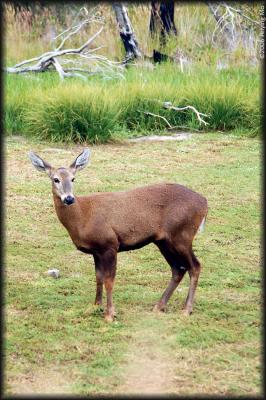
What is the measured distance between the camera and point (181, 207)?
6129mm

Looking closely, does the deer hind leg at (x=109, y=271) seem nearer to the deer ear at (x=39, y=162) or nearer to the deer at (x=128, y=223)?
the deer at (x=128, y=223)

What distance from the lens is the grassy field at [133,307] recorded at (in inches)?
202

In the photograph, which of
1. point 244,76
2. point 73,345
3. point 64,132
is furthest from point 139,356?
point 244,76

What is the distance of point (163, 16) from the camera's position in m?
16.6

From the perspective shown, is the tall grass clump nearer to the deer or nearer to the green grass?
the green grass

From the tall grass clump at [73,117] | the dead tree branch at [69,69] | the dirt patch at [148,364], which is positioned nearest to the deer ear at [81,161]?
the dirt patch at [148,364]

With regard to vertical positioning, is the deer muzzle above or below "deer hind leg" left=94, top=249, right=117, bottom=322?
above

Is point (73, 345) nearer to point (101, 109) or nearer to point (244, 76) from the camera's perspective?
point (101, 109)

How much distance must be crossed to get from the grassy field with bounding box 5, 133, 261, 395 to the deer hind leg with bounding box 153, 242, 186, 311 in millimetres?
90

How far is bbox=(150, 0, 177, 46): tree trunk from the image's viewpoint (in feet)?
53.7

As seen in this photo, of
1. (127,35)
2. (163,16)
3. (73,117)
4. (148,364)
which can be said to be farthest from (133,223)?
(163,16)

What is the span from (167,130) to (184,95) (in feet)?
1.97

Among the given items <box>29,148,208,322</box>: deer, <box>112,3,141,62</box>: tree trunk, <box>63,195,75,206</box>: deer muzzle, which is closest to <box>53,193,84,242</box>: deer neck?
<box>29,148,208,322</box>: deer

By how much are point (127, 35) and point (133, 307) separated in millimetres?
10065
